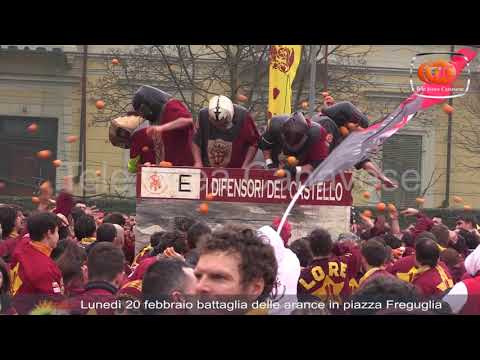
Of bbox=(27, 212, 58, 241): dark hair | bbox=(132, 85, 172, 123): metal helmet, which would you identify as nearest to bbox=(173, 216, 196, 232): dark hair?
bbox=(132, 85, 172, 123): metal helmet

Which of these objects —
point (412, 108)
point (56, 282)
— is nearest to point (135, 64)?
point (412, 108)

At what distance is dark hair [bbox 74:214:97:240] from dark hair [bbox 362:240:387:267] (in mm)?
2396

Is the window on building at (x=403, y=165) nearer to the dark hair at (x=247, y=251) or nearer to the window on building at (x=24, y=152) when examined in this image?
the window on building at (x=24, y=152)

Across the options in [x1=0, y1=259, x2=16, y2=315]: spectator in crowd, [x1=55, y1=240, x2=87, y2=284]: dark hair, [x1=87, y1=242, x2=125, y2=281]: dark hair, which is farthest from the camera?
[x1=55, y1=240, x2=87, y2=284]: dark hair

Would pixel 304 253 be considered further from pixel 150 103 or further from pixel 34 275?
pixel 150 103

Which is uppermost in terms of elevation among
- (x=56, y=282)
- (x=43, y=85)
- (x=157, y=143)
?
(x=43, y=85)

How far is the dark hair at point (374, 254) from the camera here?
23.8 ft

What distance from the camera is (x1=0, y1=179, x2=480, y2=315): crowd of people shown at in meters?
4.06

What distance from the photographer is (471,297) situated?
5652 millimetres

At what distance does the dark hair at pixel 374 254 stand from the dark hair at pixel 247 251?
10.5 ft

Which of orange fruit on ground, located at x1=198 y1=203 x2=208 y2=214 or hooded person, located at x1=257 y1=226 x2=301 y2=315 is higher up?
orange fruit on ground, located at x1=198 y1=203 x2=208 y2=214

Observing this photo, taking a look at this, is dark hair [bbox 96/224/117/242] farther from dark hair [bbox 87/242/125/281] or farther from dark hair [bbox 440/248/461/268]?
dark hair [bbox 440/248/461/268]

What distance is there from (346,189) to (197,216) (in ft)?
4.41

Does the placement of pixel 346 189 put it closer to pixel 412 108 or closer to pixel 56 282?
pixel 412 108
